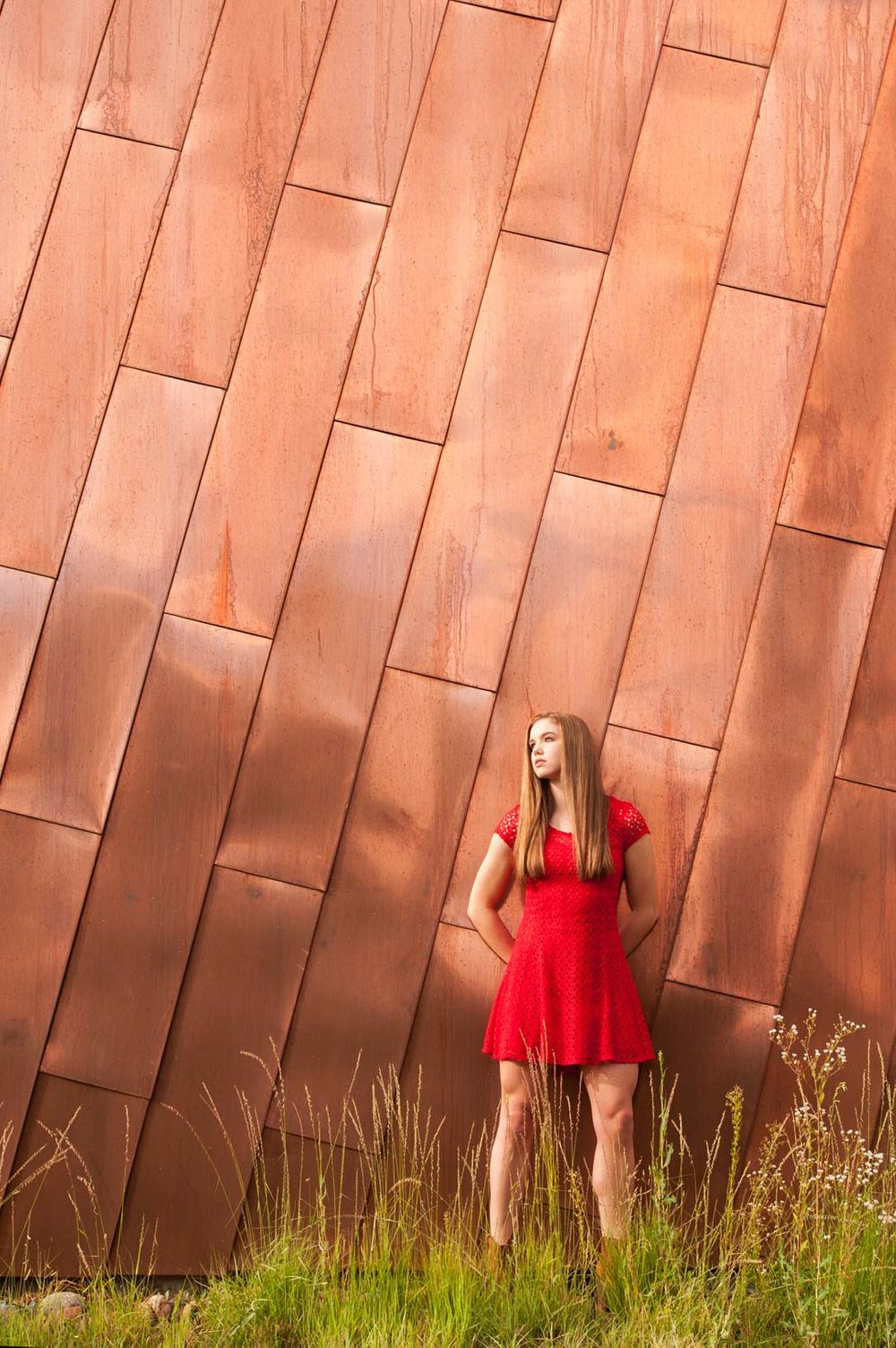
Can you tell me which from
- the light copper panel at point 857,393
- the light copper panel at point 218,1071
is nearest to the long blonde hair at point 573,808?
the light copper panel at point 218,1071

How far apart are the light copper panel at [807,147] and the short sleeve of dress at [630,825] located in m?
1.45

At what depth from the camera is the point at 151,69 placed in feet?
11.3

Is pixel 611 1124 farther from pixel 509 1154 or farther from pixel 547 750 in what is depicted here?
pixel 547 750

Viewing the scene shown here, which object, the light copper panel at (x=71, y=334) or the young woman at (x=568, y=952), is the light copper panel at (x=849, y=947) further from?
the light copper panel at (x=71, y=334)

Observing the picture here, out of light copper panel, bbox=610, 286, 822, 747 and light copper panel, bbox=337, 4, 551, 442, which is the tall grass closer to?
light copper panel, bbox=610, 286, 822, 747

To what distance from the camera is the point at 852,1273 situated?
2479 mm

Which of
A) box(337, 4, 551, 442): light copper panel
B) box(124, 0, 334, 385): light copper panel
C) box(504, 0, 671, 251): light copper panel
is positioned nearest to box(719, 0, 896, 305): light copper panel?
box(504, 0, 671, 251): light copper panel

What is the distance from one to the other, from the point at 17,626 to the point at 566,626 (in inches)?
56.5

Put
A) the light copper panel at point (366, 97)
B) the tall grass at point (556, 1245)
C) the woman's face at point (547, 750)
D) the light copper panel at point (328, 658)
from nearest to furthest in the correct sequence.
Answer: the tall grass at point (556, 1245)
the woman's face at point (547, 750)
the light copper panel at point (328, 658)
the light copper panel at point (366, 97)

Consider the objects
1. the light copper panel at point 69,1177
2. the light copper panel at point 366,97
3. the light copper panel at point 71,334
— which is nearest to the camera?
the light copper panel at point 69,1177

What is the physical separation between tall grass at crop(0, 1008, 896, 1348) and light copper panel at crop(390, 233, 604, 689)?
111 centimetres

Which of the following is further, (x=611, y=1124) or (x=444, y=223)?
(x=444, y=223)

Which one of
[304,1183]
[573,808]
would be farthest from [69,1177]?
[573,808]

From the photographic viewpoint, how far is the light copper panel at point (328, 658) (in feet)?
10.5
